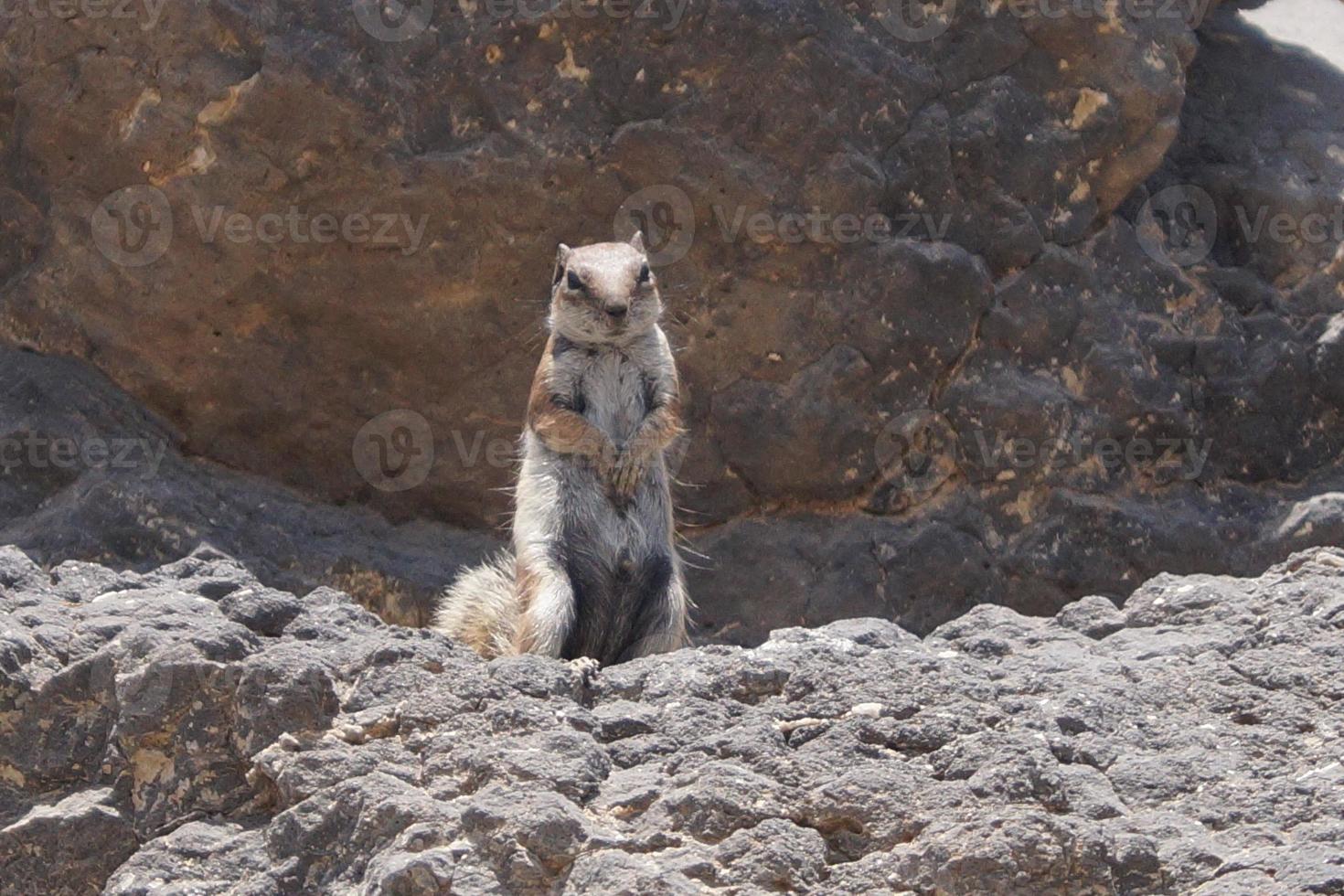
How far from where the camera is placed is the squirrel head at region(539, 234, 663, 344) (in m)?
7.63

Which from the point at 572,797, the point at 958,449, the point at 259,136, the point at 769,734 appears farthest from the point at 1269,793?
the point at 259,136

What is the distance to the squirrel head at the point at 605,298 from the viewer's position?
25.0ft

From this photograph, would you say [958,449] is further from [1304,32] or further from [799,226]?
[1304,32]

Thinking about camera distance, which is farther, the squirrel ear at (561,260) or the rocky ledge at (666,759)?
the squirrel ear at (561,260)

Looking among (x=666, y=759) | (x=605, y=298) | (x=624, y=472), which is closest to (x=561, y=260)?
(x=605, y=298)

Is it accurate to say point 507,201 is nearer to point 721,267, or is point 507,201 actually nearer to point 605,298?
point 721,267

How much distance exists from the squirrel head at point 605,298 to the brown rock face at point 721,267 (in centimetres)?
175

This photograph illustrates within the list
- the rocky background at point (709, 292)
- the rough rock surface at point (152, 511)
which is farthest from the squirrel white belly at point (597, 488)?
the rough rock surface at point (152, 511)

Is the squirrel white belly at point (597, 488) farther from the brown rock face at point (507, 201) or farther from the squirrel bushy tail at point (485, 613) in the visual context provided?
the brown rock face at point (507, 201)

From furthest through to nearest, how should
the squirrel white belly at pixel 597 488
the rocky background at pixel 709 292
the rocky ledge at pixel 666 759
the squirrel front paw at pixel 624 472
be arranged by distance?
the rocky background at pixel 709 292 → the squirrel front paw at pixel 624 472 → the squirrel white belly at pixel 597 488 → the rocky ledge at pixel 666 759

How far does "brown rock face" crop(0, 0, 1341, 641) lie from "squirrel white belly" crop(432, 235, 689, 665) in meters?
1.70

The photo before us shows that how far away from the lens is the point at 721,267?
9594mm

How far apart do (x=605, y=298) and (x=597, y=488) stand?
0.80 meters

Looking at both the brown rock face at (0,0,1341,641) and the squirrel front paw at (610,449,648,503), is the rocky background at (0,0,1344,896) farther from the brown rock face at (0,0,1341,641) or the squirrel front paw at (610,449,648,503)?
the squirrel front paw at (610,449,648,503)
